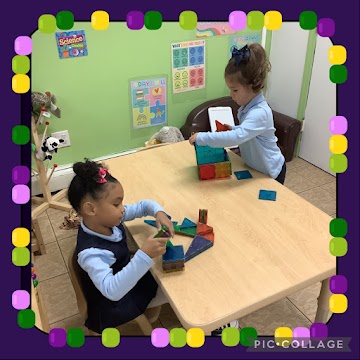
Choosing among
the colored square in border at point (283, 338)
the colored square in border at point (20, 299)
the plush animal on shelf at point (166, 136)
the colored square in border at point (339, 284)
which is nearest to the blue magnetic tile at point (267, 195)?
the colored square in border at point (339, 284)

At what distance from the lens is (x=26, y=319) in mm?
1369

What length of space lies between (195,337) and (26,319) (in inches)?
24.7

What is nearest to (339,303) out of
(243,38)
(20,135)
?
(20,135)

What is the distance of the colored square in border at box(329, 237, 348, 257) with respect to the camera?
57.6 inches

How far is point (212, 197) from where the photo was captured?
1.87 metres

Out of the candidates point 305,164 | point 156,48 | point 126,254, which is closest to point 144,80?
point 156,48

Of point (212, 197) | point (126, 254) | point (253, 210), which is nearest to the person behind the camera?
point (126, 254)

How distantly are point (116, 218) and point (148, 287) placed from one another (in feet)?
1.37

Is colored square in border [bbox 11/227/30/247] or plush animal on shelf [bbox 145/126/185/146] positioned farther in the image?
plush animal on shelf [bbox 145/126/185/146]

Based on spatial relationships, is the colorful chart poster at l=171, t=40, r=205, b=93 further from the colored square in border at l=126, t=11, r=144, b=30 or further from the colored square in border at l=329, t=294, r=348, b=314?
the colored square in border at l=329, t=294, r=348, b=314

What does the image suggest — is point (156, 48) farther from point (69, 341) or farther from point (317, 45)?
point (69, 341)

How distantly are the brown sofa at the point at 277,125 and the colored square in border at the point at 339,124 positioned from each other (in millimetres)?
2141

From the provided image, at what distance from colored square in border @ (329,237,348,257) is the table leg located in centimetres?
19

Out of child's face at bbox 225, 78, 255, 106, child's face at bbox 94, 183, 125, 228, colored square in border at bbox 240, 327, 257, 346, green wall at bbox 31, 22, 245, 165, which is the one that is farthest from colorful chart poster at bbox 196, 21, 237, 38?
colored square in border at bbox 240, 327, 257, 346
